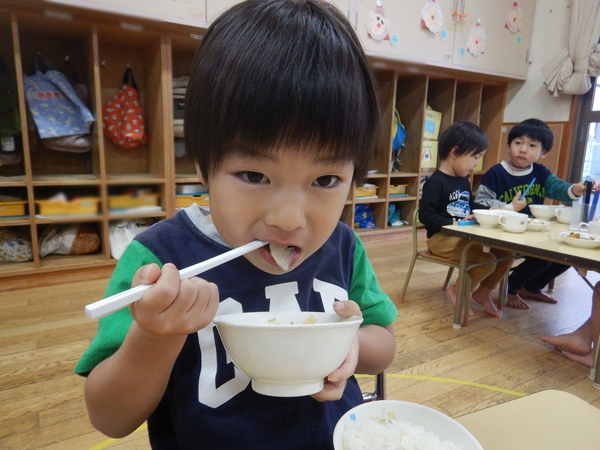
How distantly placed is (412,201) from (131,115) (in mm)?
3176

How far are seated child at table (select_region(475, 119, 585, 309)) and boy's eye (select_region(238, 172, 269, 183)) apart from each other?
2.60 meters

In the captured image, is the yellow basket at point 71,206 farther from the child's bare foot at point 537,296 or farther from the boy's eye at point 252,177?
the child's bare foot at point 537,296

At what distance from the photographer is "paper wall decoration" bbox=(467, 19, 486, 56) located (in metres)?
4.08

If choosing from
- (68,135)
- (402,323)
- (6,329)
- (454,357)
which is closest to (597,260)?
(454,357)

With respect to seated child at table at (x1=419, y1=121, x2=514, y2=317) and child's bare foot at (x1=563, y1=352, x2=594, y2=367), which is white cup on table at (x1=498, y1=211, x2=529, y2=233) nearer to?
seated child at table at (x1=419, y1=121, x2=514, y2=317)

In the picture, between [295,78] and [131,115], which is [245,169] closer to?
[295,78]

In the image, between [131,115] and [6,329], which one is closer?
[6,329]

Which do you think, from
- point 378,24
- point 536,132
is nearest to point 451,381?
point 536,132

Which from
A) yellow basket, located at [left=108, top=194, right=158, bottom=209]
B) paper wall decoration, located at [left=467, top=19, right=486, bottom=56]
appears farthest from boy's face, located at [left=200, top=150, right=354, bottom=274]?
paper wall decoration, located at [left=467, top=19, right=486, bottom=56]

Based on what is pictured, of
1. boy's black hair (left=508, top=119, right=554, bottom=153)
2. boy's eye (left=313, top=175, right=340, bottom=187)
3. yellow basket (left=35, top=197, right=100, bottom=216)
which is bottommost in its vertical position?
yellow basket (left=35, top=197, right=100, bottom=216)

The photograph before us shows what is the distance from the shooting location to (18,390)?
5.14ft

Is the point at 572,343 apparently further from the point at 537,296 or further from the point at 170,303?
the point at 170,303

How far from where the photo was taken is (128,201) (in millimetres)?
404

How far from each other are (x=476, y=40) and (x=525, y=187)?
6.83ft
